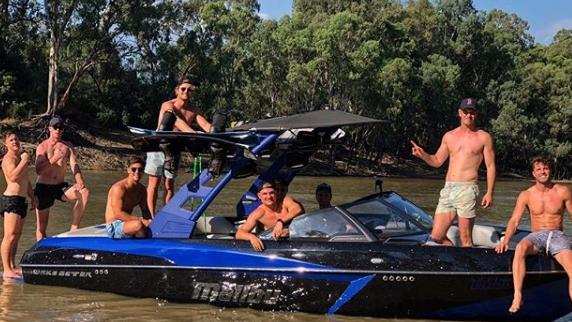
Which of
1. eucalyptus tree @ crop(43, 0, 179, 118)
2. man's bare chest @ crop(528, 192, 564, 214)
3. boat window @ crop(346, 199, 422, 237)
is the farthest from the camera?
eucalyptus tree @ crop(43, 0, 179, 118)

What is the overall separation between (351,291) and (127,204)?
2.90m

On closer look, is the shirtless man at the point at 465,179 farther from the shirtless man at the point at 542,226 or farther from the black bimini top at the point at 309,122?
the black bimini top at the point at 309,122

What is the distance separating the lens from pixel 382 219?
24.3 feet

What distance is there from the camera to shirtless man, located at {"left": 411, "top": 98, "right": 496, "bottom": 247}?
6.88 m

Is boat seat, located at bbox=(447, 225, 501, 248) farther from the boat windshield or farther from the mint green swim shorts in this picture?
the mint green swim shorts

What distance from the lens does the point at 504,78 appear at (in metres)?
58.1

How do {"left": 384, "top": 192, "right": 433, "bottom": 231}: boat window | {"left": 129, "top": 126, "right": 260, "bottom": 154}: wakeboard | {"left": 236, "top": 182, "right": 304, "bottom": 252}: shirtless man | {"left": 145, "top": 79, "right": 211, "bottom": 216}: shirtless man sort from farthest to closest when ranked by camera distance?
1. {"left": 145, "top": 79, "right": 211, "bottom": 216}: shirtless man
2. {"left": 384, "top": 192, "right": 433, "bottom": 231}: boat window
3. {"left": 236, "top": 182, "right": 304, "bottom": 252}: shirtless man
4. {"left": 129, "top": 126, "right": 260, "bottom": 154}: wakeboard

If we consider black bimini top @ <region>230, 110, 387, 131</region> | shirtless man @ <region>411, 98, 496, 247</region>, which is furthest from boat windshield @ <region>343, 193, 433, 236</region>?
black bimini top @ <region>230, 110, 387, 131</region>

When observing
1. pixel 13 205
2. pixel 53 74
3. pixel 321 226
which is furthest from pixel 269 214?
pixel 53 74

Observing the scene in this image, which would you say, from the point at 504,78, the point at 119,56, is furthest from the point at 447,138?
the point at 504,78

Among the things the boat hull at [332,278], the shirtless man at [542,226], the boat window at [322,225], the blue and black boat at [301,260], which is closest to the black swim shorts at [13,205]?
the blue and black boat at [301,260]

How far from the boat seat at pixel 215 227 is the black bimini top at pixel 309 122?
1249 mm

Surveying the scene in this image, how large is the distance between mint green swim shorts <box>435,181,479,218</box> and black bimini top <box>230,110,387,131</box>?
3.25 feet

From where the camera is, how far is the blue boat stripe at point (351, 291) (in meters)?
6.54
